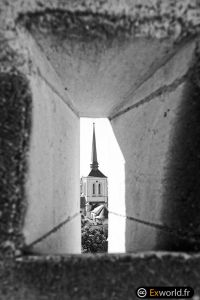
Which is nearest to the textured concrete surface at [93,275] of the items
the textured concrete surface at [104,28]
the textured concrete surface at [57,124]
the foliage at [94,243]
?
the textured concrete surface at [57,124]

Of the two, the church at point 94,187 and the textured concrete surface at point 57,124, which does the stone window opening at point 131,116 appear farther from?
the church at point 94,187

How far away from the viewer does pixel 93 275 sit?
0.76 m

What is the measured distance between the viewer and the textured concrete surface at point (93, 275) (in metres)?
0.75

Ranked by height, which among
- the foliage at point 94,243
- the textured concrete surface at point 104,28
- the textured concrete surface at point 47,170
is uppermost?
the textured concrete surface at point 104,28

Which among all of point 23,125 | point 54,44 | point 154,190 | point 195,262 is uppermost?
point 54,44

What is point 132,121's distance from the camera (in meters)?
1.38

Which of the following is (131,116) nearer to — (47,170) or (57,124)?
(57,124)

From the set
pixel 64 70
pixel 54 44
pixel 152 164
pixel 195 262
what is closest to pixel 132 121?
pixel 152 164

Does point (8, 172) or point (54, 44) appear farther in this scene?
point (54, 44)

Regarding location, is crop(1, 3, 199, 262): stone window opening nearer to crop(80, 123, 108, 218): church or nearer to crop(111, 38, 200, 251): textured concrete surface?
crop(111, 38, 200, 251): textured concrete surface

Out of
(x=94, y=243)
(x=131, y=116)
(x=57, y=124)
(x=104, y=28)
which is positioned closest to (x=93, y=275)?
(x=57, y=124)

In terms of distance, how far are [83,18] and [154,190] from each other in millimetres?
631

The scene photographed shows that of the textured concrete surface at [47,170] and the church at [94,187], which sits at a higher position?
the church at [94,187]

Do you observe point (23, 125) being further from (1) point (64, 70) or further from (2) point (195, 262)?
(2) point (195, 262)
